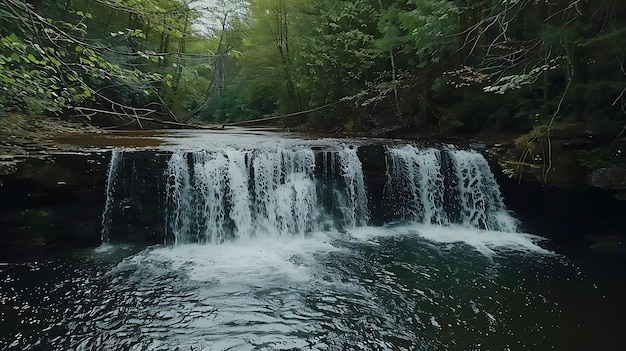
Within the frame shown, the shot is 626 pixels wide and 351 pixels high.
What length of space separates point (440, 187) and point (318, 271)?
3.91 metres

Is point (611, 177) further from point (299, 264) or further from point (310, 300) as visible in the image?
point (310, 300)

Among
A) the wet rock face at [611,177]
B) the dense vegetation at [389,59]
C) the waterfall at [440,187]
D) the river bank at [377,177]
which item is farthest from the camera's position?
the waterfall at [440,187]

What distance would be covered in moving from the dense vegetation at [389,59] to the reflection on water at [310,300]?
2254 mm

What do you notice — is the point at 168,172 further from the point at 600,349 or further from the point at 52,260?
the point at 600,349

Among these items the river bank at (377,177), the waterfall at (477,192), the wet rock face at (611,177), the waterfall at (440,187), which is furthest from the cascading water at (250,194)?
the wet rock face at (611,177)

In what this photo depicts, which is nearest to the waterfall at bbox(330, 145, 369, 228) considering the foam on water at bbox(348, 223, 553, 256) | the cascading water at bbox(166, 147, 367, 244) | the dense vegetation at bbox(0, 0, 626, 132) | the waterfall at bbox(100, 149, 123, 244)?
the cascading water at bbox(166, 147, 367, 244)

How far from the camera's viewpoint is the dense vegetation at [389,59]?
5.62m

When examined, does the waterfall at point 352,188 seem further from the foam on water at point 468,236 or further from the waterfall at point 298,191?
the foam on water at point 468,236

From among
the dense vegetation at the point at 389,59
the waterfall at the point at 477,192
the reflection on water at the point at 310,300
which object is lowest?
the reflection on water at the point at 310,300

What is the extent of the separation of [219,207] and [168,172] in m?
1.11

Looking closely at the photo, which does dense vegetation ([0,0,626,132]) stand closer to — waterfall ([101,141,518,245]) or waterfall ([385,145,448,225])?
waterfall ([101,141,518,245])

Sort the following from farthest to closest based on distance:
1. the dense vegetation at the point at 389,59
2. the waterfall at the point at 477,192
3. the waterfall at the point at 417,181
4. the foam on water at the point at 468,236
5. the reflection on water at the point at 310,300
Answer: the waterfall at the point at 417,181 < the waterfall at the point at 477,192 < the foam on water at the point at 468,236 < the dense vegetation at the point at 389,59 < the reflection on water at the point at 310,300

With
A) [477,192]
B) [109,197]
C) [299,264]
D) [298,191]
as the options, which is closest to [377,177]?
[298,191]

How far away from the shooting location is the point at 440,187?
817 cm
